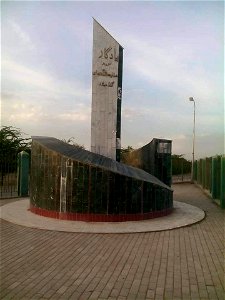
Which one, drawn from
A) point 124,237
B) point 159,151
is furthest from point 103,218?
point 159,151

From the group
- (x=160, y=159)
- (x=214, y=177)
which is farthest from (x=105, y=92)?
(x=214, y=177)

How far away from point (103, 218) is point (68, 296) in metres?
5.54

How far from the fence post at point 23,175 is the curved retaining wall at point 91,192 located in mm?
6186

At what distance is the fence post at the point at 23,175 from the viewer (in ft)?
57.2

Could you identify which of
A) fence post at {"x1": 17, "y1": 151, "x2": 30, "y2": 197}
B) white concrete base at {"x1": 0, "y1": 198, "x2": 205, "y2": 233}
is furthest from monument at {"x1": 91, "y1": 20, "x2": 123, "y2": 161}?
fence post at {"x1": 17, "y1": 151, "x2": 30, "y2": 197}

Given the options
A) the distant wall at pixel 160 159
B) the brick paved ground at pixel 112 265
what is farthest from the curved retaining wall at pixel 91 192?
the distant wall at pixel 160 159

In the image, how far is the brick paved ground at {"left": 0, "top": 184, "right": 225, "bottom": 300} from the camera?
5242 mm

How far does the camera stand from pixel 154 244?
8102 mm

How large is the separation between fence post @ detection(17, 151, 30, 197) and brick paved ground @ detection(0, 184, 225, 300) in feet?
26.1

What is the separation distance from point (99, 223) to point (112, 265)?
3.84 metres

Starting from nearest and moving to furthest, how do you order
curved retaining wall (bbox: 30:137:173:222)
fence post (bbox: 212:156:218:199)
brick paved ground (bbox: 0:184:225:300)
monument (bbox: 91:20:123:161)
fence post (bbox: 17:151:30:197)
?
brick paved ground (bbox: 0:184:225:300), curved retaining wall (bbox: 30:137:173:222), monument (bbox: 91:20:123:161), fence post (bbox: 212:156:218:199), fence post (bbox: 17:151:30:197)

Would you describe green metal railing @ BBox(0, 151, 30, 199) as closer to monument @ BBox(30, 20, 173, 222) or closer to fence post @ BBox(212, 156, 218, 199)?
monument @ BBox(30, 20, 173, 222)

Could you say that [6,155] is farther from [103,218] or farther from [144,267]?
[144,267]

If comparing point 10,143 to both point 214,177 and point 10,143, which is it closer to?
point 10,143
